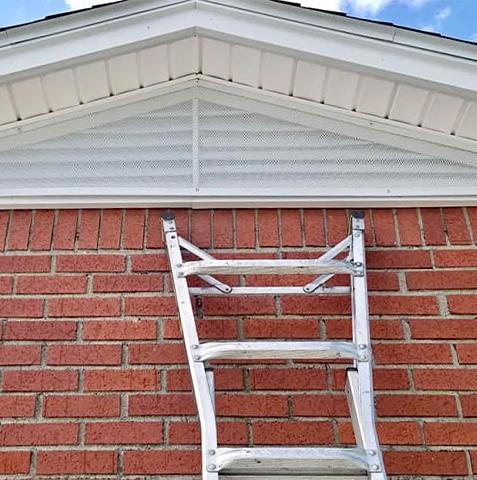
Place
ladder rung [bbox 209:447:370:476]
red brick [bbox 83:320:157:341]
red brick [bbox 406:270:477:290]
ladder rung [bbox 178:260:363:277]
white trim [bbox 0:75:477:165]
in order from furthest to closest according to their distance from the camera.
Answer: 1. white trim [bbox 0:75:477:165]
2. red brick [bbox 406:270:477:290]
3. red brick [bbox 83:320:157:341]
4. ladder rung [bbox 178:260:363:277]
5. ladder rung [bbox 209:447:370:476]

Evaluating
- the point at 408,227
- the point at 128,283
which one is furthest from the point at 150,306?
the point at 408,227

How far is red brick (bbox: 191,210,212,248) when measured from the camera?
296 cm

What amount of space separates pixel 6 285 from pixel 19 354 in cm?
31

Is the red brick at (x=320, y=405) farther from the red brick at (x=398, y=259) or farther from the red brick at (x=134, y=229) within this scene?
the red brick at (x=134, y=229)

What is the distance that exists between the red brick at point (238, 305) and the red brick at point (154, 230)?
13.0 inches

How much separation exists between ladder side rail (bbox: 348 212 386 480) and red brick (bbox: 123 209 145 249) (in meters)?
0.89

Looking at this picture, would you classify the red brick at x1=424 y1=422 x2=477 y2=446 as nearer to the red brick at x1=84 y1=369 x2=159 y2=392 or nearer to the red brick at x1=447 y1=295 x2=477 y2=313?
the red brick at x1=447 y1=295 x2=477 y2=313

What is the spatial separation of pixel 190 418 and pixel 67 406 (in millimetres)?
468

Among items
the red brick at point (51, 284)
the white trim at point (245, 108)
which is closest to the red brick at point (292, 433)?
the red brick at point (51, 284)

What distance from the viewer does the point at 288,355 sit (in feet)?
7.51

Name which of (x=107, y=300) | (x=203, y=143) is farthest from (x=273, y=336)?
(x=203, y=143)

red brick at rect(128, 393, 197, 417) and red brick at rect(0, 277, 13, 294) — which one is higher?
red brick at rect(0, 277, 13, 294)

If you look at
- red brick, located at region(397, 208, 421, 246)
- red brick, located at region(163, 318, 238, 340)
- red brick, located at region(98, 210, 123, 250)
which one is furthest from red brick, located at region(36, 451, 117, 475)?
red brick, located at region(397, 208, 421, 246)

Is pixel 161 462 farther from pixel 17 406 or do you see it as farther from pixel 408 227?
pixel 408 227
